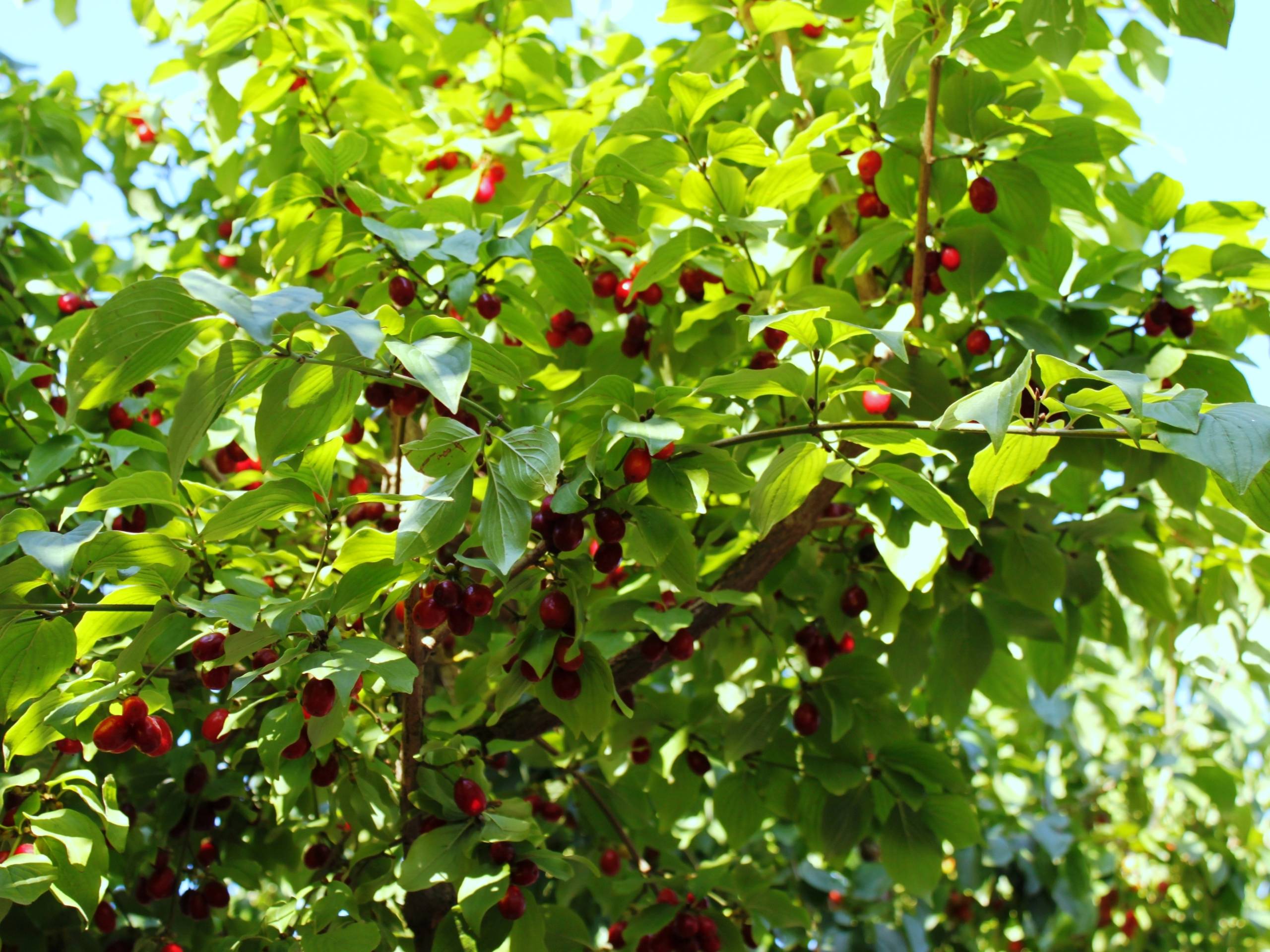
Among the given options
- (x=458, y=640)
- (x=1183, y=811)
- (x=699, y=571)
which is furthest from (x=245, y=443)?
(x=1183, y=811)

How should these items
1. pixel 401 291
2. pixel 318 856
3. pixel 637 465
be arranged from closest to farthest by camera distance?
pixel 637 465 < pixel 401 291 < pixel 318 856

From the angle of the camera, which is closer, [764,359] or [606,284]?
[764,359]

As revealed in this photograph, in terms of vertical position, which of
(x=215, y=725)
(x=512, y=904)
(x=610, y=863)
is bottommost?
(x=610, y=863)

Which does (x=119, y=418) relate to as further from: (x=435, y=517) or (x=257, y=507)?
(x=435, y=517)

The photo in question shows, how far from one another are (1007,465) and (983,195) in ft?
3.10

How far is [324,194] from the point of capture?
223cm

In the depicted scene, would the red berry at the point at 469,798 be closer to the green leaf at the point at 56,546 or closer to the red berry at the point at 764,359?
the green leaf at the point at 56,546

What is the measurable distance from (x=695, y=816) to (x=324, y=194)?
242cm

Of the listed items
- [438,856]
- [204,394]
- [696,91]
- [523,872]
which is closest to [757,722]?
[523,872]

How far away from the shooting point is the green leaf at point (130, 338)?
1.36 m

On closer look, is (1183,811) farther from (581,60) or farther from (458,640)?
(581,60)

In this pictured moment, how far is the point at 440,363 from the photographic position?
4.63 feet

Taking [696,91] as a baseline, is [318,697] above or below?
below

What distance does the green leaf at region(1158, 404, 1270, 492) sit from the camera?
1243mm
